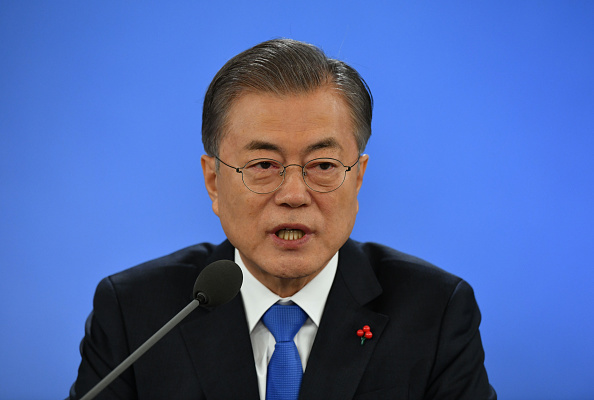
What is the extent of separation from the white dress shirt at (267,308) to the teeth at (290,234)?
0.27 metres

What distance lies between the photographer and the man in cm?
178

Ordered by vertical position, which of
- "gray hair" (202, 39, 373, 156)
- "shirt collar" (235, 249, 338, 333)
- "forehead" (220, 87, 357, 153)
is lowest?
"shirt collar" (235, 249, 338, 333)

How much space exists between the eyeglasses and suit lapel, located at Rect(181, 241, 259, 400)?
0.42 metres

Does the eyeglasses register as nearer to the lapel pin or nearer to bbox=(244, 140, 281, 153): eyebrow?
bbox=(244, 140, 281, 153): eyebrow

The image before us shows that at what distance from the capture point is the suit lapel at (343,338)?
1.86m

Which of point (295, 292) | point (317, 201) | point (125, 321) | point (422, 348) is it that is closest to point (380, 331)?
point (422, 348)

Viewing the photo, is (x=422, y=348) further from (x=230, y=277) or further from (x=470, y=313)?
(x=230, y=277)

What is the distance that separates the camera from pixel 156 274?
2129 mm

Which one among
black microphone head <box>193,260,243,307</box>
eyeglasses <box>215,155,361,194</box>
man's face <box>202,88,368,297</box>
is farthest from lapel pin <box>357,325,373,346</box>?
black microphone head <box>193,260,243,307</box>

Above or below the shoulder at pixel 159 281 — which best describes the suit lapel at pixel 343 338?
below

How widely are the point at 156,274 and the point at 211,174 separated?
0.40 meters

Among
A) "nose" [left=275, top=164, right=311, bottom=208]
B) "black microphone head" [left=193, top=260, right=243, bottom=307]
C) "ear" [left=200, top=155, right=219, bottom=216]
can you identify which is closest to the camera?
"black microphone head" [left=193, top=260, right=243, bottom=307]

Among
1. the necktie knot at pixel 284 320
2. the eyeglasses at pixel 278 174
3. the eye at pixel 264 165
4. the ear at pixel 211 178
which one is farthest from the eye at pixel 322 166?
the necktie knot at pixel 284 320

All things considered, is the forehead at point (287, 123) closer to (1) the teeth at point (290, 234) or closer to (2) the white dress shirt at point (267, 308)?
(1) the teeth at point (290, 234)
